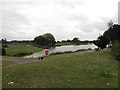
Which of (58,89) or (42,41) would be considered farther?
(42,41)

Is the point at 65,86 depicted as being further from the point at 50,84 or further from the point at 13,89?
the point at 13,89

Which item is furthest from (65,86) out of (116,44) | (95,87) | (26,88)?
(116,44)

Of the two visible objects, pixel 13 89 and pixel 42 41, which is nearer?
pixel 13 89

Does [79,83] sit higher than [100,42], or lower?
lower

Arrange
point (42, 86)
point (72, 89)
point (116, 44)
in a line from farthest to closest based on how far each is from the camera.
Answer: point (42, 86) → point (72, 89) → point (116, 44)

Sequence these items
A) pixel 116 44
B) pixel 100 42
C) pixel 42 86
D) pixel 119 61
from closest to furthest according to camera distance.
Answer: pixel 116 44 < pixel 42 86 < pixel 119 61 < pixel 100 42

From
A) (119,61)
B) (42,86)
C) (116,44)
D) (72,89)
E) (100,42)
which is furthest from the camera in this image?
(100,42)

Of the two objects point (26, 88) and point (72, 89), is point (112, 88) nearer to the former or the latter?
point (72, 89)

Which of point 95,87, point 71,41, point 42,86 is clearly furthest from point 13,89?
point 71,41

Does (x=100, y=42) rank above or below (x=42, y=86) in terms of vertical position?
above

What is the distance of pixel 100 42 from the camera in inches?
1411

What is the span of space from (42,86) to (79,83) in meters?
3.35

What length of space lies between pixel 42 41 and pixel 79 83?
90312mm

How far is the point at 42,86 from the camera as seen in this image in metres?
9.11
